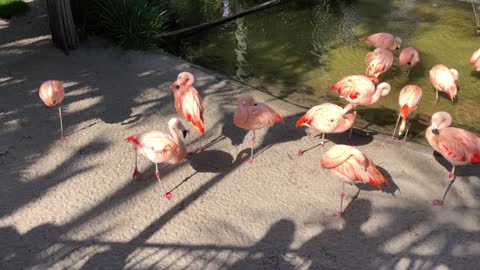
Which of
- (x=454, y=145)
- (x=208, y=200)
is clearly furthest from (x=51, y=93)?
(x=454, y=145)

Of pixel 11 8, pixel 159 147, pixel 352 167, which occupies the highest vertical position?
pixel 11 8

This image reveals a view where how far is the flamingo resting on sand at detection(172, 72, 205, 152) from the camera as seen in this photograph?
176 inches

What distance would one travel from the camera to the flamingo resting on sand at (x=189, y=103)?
4477mm

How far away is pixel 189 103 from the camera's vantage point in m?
4.53

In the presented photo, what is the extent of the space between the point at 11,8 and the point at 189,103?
527 cm

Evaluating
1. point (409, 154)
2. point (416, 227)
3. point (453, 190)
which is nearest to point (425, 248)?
point (416, 227)

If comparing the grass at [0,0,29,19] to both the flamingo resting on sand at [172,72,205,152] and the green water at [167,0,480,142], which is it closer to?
the green water at [167,0,480,142]

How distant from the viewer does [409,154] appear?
4770mm

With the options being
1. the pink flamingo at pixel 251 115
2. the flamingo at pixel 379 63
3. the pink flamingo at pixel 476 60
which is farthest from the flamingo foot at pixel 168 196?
the pink flamingo at pixel 476 60

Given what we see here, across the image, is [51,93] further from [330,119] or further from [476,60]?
[476,60]

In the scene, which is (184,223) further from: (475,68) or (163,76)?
(475,68)

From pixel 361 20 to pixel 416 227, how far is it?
6011 millimetres

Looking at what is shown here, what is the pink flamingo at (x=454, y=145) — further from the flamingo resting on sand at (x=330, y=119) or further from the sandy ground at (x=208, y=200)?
the flamingo resting on sand at (x=330, y=119)

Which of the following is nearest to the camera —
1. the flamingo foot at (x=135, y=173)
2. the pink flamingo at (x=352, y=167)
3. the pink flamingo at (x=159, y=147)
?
the pink flamingo at (x=352, y=167)
